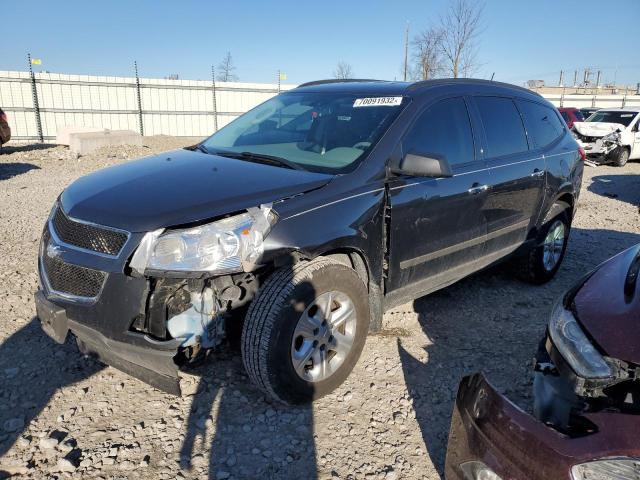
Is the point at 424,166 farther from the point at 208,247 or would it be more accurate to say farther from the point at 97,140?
the point at 97,140

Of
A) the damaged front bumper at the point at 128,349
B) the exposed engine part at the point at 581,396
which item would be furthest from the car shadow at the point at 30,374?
the exposed engine part at the point at 581,396

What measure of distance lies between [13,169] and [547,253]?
11236mm

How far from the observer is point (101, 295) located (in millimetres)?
2420

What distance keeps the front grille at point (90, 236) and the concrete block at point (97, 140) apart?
1188 centimetres

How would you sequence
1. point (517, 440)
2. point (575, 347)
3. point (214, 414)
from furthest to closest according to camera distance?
point (214, 414), point (575, 347), point (517, 440)

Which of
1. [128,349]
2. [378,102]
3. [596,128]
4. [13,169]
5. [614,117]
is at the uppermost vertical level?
[378,102]

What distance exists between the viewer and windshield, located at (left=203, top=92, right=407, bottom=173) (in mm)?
3199

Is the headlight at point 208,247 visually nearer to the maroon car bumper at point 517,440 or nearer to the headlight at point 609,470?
the maroon car bumper at point 517,440

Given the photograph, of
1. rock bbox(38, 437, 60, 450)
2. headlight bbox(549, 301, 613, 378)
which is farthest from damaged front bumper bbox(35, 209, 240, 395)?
headlight bbox(549, 301, 613, 378)

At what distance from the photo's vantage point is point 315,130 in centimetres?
355

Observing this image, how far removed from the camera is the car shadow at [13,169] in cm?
1052

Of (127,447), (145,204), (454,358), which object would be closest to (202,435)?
(127,447)

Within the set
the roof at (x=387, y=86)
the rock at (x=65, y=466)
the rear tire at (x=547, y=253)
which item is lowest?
the rock at (x=65, y=466)

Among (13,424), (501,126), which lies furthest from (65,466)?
(501,126)
